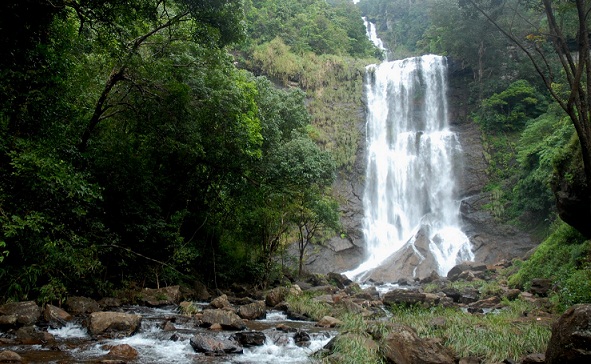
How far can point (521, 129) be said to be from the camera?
103 ft

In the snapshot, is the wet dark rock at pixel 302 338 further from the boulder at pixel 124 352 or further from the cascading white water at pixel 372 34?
the cascading white water at pixel 372 34

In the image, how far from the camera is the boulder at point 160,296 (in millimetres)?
11625

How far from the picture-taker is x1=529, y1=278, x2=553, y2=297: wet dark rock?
13641 mm

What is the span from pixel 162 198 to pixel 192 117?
3.69 metres

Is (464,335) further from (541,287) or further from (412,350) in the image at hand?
(541,287)

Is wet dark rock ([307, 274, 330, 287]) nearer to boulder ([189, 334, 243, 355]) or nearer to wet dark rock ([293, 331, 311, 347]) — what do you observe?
wet dark rock ([293, 331, 311, 347])

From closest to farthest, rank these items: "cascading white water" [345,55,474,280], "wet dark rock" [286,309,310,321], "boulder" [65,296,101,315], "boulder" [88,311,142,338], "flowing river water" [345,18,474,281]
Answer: "boulder" [88,311,142,338]
"boulder" [65,296,101,315]
"wet dark rock" [286,309,310,321]
"flowing river water" [345,18,474,281]
"cascading white water" [345,55,474,280]

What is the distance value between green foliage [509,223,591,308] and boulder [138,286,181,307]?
404 inches

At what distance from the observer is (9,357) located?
234 inches

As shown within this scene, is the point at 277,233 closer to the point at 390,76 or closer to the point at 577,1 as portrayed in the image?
the point at 577,1

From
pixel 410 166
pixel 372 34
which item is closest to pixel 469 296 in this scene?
pixel 410 166

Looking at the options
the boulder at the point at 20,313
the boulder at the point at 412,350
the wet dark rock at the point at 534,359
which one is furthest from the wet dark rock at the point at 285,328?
the boulder at the point at 20,313

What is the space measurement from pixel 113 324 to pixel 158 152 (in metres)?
6.14

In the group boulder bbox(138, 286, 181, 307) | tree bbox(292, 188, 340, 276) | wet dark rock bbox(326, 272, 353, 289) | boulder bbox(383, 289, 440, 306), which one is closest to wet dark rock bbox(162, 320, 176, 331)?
boulder bbox(138, 286, 181, 307)
